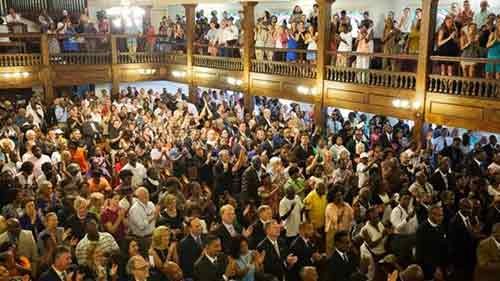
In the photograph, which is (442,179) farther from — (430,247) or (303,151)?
(303,151)

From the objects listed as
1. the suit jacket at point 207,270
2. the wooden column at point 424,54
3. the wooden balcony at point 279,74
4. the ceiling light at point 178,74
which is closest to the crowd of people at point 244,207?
the suit jacket at point 207,270

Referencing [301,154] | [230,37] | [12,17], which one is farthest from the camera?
[12,17]

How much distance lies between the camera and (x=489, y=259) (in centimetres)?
625

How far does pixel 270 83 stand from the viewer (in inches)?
609

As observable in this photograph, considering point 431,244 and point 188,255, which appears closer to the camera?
point 188,255

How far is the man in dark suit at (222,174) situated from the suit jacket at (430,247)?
12.4 ft

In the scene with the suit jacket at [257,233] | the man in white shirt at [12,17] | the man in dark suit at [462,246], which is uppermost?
the man in white shirt at [12,17]

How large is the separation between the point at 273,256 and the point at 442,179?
4342 millimetres

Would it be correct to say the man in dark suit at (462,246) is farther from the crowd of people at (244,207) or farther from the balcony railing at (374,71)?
the balcony railing at (374,71)

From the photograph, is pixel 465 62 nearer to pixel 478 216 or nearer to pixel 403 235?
pixel 478 216

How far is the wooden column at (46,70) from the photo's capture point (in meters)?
16.3

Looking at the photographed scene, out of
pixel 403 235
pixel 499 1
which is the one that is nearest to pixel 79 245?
pixel 403 235

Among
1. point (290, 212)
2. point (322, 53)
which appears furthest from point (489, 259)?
point (322, 53)

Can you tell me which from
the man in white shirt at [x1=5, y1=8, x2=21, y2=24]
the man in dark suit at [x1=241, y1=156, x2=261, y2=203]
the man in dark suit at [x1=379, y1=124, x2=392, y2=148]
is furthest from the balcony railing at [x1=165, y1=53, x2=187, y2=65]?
the man in dark suit at [x1=241, y1=156, x2=261, y2=203]
